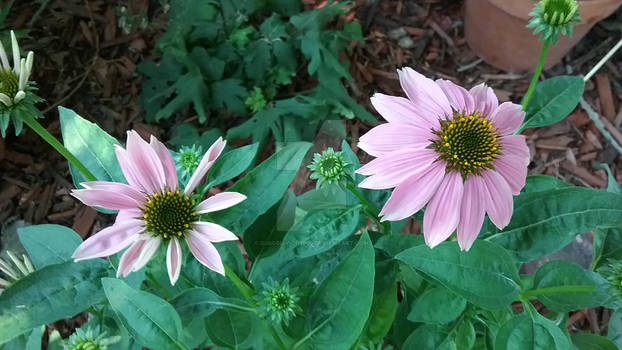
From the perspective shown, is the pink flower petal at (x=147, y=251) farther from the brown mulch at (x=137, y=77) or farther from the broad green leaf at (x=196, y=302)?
the brown mulch at (x=137, y=77)

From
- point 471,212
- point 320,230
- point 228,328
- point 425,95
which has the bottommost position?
point 228,328

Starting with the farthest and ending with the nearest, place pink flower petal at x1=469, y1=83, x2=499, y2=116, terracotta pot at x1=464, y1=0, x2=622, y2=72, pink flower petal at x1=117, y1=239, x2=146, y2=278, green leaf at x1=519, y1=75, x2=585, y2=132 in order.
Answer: terracotta pot at x1=464, y1=0, x2=622, y2=72 → green leaf at x1=519, y1=75, x2=585, y2=132 → pink flower petal at x1=469, y1=83, x2=499, y2=116 → pink flower petal at x1=117, y1=239, x2=146, y2=278

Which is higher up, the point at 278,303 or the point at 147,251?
the point at 147,251

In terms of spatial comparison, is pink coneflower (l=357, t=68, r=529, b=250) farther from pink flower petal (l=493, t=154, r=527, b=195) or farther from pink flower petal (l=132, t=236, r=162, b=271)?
pink flower petal (l=132, t=236, r=162, b=271)

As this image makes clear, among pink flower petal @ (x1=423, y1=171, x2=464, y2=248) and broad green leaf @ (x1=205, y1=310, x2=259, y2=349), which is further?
broad green leaf @ (x1=205, y1=310, x2=259, y2=349)

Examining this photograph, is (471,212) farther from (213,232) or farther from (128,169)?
(128,169)

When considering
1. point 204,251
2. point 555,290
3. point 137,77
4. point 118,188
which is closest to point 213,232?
point 204,251

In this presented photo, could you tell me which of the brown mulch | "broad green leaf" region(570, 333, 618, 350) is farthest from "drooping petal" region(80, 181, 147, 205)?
the brown mulch

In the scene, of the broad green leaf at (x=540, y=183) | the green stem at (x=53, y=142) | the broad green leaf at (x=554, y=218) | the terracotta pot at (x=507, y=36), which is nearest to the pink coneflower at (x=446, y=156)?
the broad green leaf at (x=554, y=218)
